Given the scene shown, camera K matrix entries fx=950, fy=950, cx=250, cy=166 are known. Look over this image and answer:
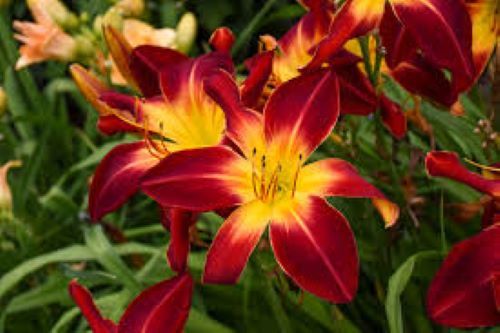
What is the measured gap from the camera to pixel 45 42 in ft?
4.97

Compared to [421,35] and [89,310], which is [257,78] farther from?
[89,310]

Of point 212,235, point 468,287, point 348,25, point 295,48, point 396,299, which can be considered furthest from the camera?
point 212,235

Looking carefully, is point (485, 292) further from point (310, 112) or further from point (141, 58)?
point (141, 58)

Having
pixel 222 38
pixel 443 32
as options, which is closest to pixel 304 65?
pixel 222 38

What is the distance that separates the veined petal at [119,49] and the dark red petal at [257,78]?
0.53 feet

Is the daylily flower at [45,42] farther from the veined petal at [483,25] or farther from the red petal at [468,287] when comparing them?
the red petal at [468,287]

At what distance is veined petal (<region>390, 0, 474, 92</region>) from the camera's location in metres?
0.79

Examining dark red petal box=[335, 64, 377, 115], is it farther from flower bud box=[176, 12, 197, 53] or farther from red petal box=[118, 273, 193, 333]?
flower bud box=[176, 12, 197, 53]

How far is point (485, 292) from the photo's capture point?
0.71 metres

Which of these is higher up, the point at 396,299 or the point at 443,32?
the point at 443,32

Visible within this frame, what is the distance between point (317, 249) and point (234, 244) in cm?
7

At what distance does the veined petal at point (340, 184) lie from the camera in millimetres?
781

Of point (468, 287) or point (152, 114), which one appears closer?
point (468, 287)

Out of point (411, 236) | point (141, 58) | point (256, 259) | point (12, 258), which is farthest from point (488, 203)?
point (12, 258)
